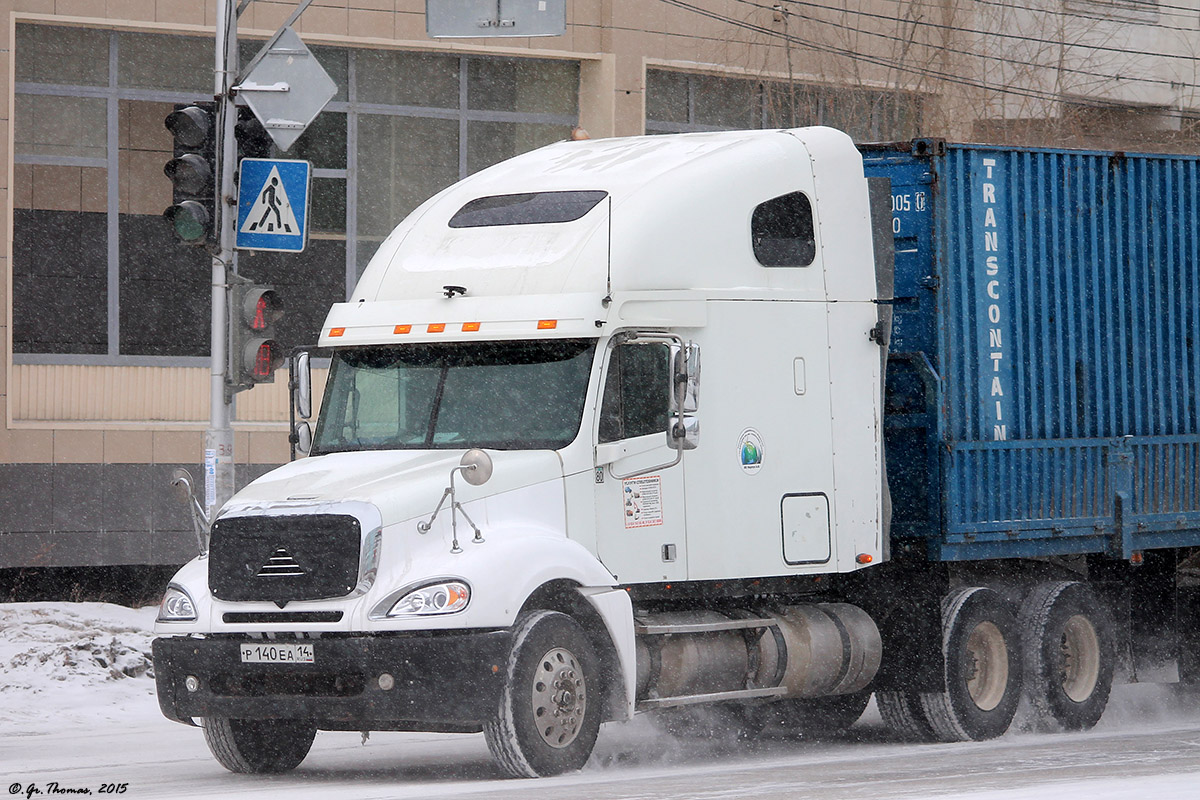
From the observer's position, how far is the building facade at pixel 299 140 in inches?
811

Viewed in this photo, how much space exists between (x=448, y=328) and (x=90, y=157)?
35.7 ft

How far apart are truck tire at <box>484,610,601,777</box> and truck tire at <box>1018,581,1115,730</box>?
4.13 m

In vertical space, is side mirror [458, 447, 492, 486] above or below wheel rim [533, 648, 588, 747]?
above

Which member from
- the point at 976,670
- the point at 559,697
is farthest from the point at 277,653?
the point at 976,670

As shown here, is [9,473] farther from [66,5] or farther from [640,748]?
[640,748]

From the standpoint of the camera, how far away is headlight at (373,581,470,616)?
1006 cm

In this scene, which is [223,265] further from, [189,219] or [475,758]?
[475,758]

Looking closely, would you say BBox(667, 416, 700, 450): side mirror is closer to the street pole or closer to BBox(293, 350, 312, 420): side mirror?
BBox(293, 350, 312, 420): side mirror

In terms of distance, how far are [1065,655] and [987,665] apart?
2.63 feet

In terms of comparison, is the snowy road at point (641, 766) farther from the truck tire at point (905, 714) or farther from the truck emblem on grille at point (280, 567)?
the truck emblem on grille at point (280, 567)

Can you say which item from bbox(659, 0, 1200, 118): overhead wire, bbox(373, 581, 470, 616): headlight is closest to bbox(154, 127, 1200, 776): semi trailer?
bbox(373, 581, 470, 616): headlight

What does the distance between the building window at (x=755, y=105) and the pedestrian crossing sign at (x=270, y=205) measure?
9224mm

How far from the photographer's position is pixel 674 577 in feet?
37.6

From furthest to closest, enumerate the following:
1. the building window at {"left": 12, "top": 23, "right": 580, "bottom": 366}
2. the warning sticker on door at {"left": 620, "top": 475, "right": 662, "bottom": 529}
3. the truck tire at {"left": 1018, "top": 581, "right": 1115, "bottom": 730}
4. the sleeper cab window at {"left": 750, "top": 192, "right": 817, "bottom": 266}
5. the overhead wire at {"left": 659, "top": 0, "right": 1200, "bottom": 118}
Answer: the overhead wire at {"left": 659, "top": 0, "right": 1200, "bottom": 118}, the building window at {"left": 12, "top": 23, "right": 580, "bottom": 366}, the truck tire at {"left": 1018, "top": 581, "right": 1115, "bottom": 730}, the sleeper cab window at {"left": 750, "top": 192, "right": 817, "bottom": 266}, the warning sticker on door at {"left": 620, "top": 475, "right": 662, "bottom": 529}
